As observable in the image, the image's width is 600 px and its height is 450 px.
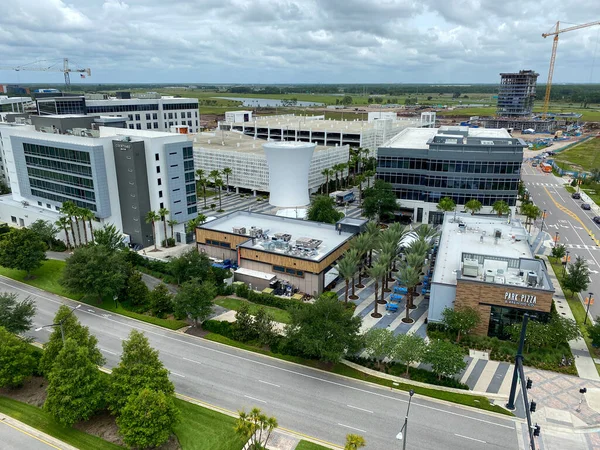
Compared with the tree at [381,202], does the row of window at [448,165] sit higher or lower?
higher

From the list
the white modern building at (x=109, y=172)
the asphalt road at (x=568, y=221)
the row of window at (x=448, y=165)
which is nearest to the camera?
the asphalt road at (x=568, y=221)

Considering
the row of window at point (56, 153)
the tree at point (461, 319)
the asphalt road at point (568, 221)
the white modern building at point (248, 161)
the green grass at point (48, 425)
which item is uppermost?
the row of window at point (56, 153)

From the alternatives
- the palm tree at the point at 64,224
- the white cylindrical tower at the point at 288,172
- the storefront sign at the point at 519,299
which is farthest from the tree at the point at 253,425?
the white cylindrical tower at the point at 288,172

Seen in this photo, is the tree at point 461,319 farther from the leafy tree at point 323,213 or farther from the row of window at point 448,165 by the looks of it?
the row of window at point 448,165

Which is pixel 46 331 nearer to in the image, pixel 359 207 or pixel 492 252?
pixel 492 252

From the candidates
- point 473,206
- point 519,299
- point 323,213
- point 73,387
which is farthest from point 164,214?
point 473,206

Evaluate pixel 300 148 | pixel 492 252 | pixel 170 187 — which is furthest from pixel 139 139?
pixel 492 252

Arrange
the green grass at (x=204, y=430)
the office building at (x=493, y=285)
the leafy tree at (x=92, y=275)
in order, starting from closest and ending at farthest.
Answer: the green grass at (x=204, y=430)
the office building at (x=493, y=285)
the leafy tree at (x=92, y=275)
